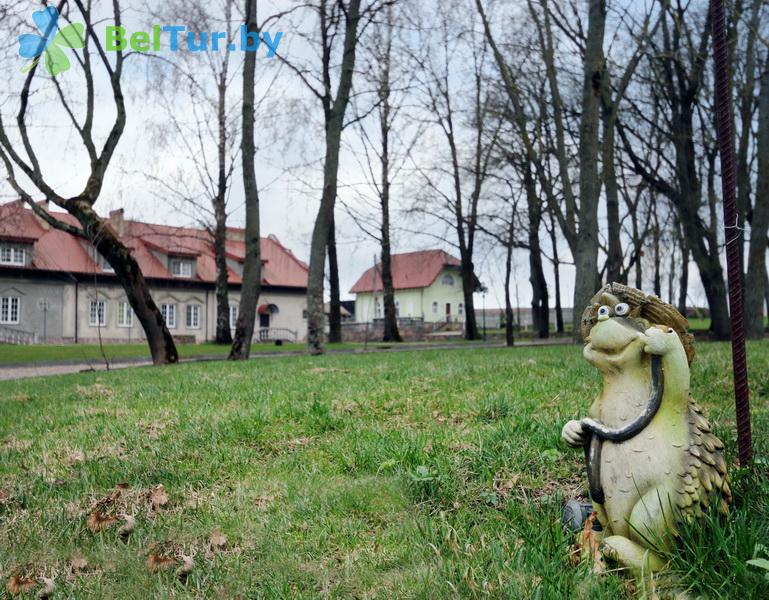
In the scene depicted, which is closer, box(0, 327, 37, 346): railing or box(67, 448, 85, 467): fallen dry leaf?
box(67, 448, 85, 467): fallen dry leaf

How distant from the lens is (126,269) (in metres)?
16.0

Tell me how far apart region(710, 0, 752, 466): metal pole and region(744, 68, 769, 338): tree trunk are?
53.3 feet

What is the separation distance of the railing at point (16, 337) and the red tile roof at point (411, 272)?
110ft

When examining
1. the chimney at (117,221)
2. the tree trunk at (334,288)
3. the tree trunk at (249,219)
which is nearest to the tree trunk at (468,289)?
the tree trunk at (334,288)

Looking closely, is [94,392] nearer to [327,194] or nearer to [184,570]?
[184,570]

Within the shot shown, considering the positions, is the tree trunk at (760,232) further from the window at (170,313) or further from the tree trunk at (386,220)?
the window at (170,313)

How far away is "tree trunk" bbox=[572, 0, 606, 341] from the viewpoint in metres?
14.6

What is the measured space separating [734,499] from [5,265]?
146 feet

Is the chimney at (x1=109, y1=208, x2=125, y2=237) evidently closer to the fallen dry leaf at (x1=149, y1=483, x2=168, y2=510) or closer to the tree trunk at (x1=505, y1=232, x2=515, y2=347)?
the tree trunk at (x1=505, y1=232, x2=515, y2=347)

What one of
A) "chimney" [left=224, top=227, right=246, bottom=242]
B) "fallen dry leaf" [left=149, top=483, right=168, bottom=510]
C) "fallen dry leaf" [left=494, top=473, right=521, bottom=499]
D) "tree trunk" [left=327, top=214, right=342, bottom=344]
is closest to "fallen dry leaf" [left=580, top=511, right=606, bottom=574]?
"fallen dry leaf" [left=494, top=473, right=521, bottom=499]

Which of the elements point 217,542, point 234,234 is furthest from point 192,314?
point 217,542

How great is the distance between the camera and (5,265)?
3959 cm

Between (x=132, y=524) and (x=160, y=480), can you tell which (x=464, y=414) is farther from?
(x=132, y=524)

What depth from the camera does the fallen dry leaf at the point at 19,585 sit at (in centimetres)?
309
